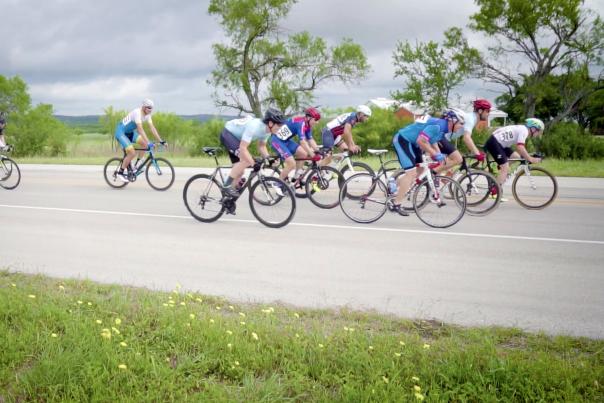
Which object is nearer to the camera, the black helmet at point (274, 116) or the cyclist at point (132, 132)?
the black helmet at point (274, 116)

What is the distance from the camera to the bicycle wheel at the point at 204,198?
9.45 meters

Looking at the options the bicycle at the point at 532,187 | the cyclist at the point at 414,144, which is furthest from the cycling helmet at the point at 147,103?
the bicycle at the point at 532,187

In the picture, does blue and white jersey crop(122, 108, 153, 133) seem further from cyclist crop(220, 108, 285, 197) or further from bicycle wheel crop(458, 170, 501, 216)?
bicycle wheel crop(458, 170, 501, 216)

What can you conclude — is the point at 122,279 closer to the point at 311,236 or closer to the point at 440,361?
the point at 311,236

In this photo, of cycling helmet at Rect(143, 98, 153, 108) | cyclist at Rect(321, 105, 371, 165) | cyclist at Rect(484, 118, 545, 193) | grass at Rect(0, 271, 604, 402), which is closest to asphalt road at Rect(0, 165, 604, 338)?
grass at Rect(0, 271, 604, 402)

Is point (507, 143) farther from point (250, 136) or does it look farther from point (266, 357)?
point (266, 357)

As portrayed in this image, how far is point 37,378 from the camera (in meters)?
3.66

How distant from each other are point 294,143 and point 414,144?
2.58m

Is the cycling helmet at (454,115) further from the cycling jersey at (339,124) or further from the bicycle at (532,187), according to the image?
the cycling jersey at (339,124)

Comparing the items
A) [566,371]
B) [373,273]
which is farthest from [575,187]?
[566,371]

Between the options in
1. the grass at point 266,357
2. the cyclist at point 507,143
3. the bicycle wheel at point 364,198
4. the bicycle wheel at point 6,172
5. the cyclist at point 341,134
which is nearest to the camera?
the grass at point 266,357

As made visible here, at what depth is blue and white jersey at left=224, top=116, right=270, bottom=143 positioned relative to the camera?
8.92m

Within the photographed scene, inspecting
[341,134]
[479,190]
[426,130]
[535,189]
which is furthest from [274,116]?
[535,189]

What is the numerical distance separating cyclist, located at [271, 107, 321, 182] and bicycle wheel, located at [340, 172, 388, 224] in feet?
4.02
